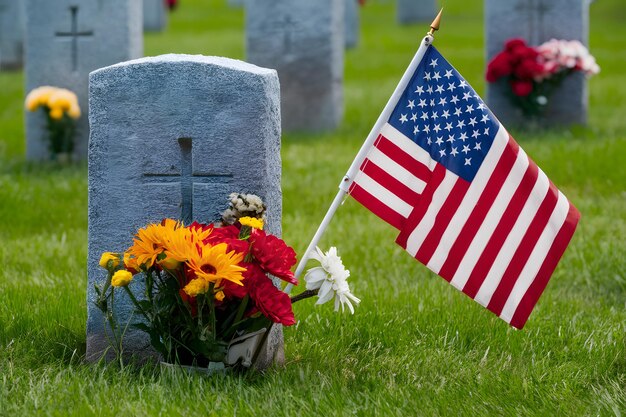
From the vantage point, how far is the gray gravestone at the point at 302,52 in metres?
11.1

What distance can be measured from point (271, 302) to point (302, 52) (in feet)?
25.4

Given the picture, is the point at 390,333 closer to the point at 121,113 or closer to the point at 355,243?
the point at 121,113

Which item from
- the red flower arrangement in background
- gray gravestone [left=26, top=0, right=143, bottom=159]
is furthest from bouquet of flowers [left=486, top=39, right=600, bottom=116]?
the red flower arrangement in background

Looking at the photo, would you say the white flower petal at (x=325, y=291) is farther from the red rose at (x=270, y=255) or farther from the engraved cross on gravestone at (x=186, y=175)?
the engraved cross on gravestone at (x=186, y=175)

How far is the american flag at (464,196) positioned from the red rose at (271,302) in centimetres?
54

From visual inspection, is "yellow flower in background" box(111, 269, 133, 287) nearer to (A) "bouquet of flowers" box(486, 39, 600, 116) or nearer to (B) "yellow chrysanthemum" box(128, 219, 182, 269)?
(B) "yellow chrysanthemum" box(128, 219, 182, 269)

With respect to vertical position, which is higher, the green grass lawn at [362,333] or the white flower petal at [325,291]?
the white flower petal at [325,291]

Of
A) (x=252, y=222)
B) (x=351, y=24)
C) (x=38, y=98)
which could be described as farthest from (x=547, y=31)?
(x=351, y=24)

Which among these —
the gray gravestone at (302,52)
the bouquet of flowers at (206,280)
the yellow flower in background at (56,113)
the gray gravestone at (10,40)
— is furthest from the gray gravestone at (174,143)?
the gray gravestone at (10,40)

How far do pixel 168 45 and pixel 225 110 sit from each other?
1557 cm

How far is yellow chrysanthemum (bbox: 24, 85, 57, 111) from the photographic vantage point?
902 cm

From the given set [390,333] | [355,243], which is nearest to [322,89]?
[355,243]

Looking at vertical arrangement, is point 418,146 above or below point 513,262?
above

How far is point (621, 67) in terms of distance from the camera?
55.3 ft
